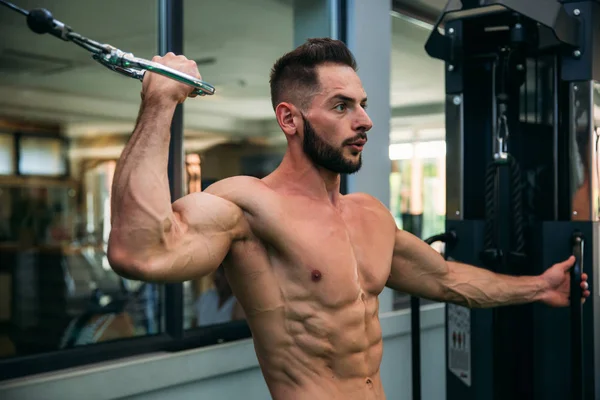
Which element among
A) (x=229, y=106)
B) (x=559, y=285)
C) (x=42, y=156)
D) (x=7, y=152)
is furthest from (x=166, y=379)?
(x=42, y=156)

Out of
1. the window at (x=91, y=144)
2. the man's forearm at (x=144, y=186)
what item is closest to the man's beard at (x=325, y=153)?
the man's forearm at (x=144, y=186)

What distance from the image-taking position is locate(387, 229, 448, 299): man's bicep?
2.08 metres

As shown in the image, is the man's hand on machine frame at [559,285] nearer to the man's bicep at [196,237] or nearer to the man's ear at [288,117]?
the man's ear at [288,117]

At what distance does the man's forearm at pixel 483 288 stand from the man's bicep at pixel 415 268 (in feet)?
0.14

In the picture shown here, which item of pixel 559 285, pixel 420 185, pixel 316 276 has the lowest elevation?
pixel 559 285

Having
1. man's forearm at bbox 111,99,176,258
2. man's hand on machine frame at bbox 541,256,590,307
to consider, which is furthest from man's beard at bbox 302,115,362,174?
man's hand on machine frame at bbox 541,256,590,307

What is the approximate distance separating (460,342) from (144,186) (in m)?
1.82

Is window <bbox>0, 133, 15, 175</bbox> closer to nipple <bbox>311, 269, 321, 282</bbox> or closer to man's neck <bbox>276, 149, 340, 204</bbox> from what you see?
man's neck <bbox>276, 149, 340, 204</bbox>

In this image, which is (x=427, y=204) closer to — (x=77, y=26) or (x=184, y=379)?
(x=77, y=26)

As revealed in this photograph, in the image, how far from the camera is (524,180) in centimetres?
275

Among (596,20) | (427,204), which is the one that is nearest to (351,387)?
(596,20)

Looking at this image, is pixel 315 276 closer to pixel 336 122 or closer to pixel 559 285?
pixel 336 122

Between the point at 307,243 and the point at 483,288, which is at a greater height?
the point at 307,243

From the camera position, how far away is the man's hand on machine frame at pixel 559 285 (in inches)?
93.5
